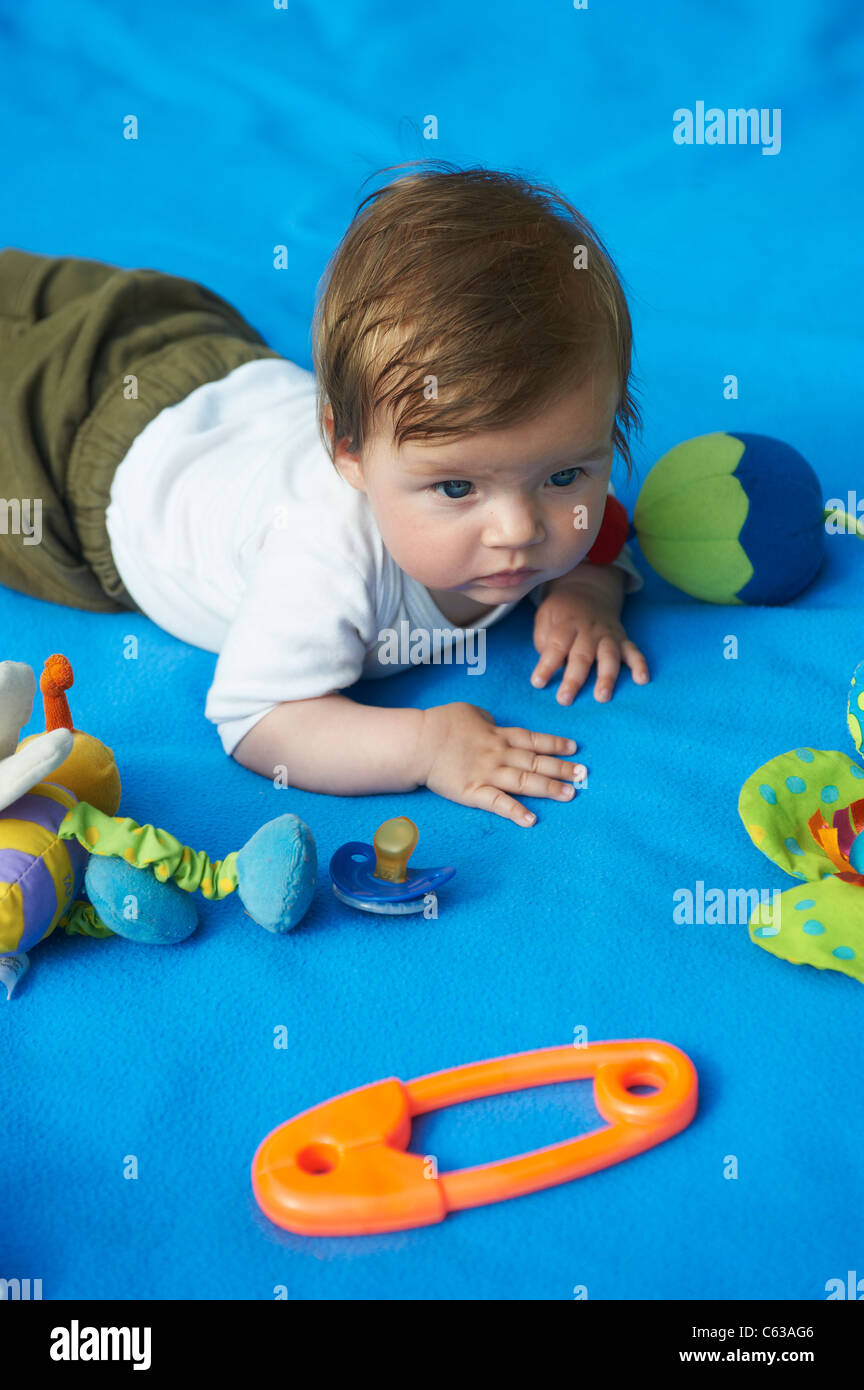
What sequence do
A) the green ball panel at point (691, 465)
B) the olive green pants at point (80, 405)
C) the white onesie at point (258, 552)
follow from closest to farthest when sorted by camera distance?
the white onesie at point (258, 552) → the green ball panel at point (691, 465) → the olive green pants at point (80, 405)

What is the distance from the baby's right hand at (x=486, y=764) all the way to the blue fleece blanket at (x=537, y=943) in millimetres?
20

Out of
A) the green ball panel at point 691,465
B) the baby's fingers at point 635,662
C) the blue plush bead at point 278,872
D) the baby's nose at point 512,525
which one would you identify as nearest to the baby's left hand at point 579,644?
the baby's fingers at point 635,662

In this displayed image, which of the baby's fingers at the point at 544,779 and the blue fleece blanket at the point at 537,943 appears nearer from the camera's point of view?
the blue fleece blanket at the point at 537,943

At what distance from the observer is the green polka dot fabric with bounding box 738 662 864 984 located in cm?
79

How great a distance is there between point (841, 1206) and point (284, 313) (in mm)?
1283

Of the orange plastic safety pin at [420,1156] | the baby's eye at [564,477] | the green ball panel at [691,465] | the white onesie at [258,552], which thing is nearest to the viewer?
the orange plastic safety pin at [420,1156]

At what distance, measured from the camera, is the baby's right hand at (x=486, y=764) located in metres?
0.96

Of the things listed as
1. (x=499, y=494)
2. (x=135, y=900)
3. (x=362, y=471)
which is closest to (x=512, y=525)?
(x=499, y=494)

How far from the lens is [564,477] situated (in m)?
0.90

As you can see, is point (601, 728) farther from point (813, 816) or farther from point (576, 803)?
point (813, 816)

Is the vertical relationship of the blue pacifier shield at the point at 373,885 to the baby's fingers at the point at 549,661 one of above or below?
below

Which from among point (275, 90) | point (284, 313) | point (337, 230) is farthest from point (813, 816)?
point (275, 90)

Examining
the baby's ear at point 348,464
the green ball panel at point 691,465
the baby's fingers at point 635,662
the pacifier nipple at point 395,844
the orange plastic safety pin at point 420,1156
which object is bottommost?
the orange plastic safety pin at point 420,1156

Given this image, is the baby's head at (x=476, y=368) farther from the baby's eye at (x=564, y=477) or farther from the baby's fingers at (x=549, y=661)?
the baby's fingers at (x=549, y=661)
